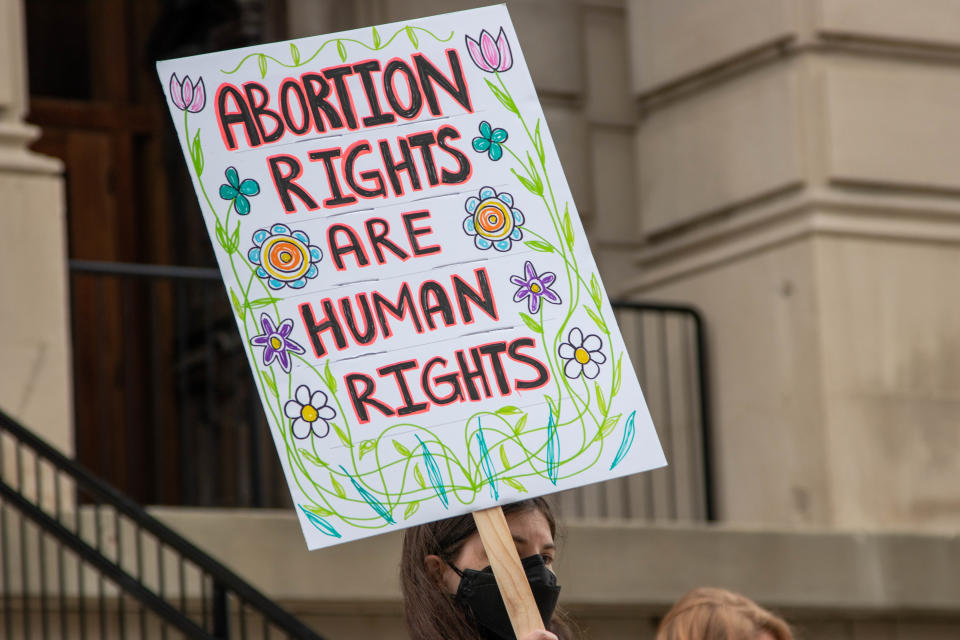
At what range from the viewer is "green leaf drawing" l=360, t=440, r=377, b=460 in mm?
3965

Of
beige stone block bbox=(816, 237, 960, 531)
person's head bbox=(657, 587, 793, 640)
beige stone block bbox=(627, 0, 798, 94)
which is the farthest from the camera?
beige stone block bbox=(627, 0, 798, 94)

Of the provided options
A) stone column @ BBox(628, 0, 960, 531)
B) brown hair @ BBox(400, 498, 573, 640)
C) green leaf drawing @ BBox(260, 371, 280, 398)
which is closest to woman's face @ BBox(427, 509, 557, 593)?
brown hair @ BBox(400, 498, 573, 640)

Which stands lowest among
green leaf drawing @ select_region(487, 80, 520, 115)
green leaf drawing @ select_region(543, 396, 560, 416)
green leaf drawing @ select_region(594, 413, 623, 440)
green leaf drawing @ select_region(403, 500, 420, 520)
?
green leaf drawing @ select_region(403, 500, 420, 520)

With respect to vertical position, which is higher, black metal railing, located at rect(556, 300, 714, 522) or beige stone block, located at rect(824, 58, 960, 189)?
beige stone block, located at rect(824, 58, 960, 189)

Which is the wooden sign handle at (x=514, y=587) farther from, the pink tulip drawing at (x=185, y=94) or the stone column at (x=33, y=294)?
the stone column at (x=33, y=294)

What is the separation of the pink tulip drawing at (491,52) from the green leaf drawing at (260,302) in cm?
72

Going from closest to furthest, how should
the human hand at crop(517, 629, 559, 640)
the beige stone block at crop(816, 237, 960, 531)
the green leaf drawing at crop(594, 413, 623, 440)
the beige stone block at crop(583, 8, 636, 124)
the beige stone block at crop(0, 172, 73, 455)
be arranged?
the human hand at crop(517, 629, 559, 640)
the green leaf drawing at crop(594, 413, 623, 440)
the beige stone block at crop(0, 172, 73, 455)
the beige stone block at crop(816, 237, 960, 531)
the beige stone block at crop(583, 8, 636, 124)

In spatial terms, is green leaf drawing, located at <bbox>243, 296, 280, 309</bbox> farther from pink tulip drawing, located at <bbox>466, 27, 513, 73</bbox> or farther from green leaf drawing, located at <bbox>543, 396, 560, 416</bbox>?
pink tulip drawing, located at <bbox>466, 27, 513, 73</bbox>

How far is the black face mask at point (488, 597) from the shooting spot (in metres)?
3.70

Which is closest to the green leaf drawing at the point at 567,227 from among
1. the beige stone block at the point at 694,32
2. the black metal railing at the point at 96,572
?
the black metal railing at the point at 96,572

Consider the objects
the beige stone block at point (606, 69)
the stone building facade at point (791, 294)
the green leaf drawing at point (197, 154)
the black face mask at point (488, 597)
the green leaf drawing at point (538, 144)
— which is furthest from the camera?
the beige stone block at point (606, 69)

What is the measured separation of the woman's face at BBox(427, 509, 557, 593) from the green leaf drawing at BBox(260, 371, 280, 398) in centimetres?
49

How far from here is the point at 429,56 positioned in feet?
14.2

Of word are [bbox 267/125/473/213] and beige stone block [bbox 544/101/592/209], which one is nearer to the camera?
word are [bbox 267/125/473/213]
